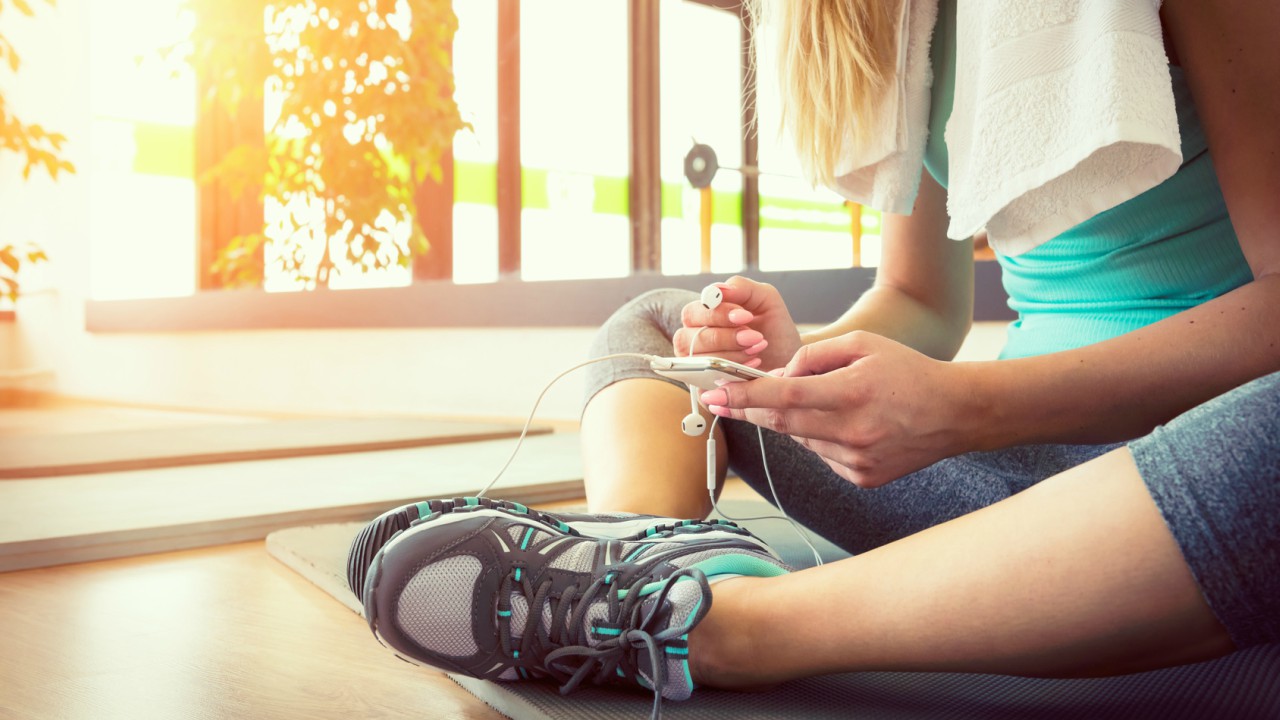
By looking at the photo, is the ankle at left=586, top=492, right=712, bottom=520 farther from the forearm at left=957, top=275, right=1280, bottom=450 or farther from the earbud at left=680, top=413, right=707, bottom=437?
the forearm at left=957, top=275, right=1280, bottom=450

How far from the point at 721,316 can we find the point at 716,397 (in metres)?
0.11

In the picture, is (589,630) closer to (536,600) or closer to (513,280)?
(536,600)

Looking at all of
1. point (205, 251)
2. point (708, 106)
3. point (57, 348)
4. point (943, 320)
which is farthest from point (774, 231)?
point (57, 348)

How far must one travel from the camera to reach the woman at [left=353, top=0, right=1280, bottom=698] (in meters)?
0.58

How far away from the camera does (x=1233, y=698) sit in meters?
0.73

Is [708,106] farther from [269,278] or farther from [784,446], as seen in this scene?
[784,446]

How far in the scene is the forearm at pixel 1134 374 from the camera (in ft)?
2.33

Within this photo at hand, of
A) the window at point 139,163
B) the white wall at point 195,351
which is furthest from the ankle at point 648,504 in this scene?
the window at point 139,163

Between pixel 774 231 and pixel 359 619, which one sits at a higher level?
pixel 774 231

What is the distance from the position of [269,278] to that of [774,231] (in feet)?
7.11

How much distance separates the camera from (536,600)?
74 cm

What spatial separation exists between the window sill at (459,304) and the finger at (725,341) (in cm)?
143

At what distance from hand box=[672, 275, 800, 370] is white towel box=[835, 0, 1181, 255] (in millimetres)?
174

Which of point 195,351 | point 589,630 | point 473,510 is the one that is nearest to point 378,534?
point 473,510
